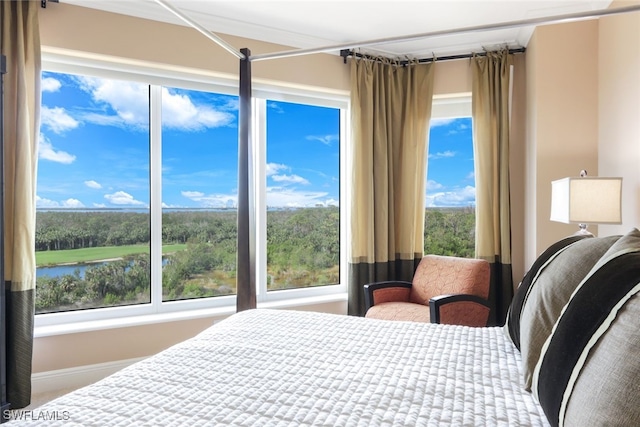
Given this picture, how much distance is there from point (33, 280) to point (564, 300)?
110 inches

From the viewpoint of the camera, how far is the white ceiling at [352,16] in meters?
2.72

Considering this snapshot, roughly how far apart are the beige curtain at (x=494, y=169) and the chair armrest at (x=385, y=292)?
74 centimetres

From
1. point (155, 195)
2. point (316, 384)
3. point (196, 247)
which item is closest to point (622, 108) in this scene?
point (316, 384)

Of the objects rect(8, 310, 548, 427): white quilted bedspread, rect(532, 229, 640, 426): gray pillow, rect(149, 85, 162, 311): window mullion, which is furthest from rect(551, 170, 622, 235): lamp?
rect(149, 85, 162, 311): window mullion

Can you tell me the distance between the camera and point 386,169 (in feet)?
11.4

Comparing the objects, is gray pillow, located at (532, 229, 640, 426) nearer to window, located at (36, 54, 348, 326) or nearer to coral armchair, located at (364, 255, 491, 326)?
coral armchair, located at (364, 255, 491, 326)

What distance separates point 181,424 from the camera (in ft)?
2.97

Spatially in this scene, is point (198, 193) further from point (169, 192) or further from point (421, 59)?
point (421, 59)

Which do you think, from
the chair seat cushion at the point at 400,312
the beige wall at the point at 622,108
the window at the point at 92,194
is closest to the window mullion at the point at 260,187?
the window at the point at 92,194

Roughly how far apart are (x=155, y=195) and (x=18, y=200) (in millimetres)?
857

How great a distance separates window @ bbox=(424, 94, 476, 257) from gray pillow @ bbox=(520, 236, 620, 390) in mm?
2423

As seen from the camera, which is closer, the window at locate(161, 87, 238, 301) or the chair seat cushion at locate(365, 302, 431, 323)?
the chair seat cushion at locate(365, 302, 431, 323)

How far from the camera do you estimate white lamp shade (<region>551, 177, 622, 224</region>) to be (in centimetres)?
207

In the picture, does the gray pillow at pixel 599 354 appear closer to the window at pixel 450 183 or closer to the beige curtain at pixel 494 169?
the beige curtain at pixel 494 169
